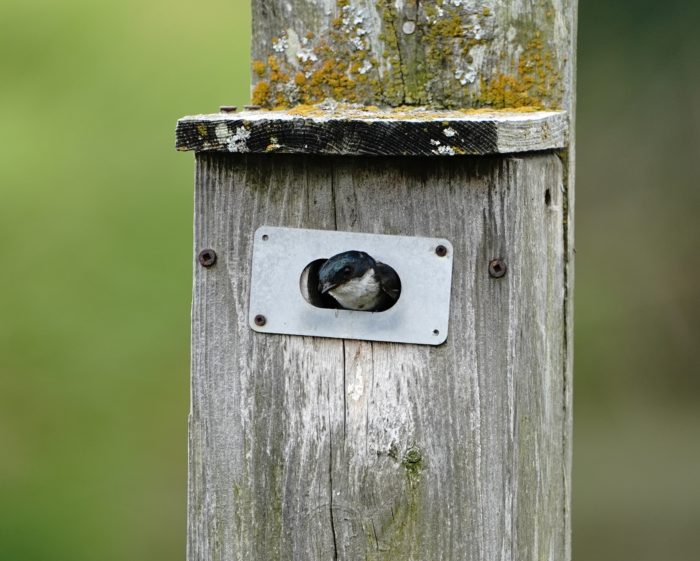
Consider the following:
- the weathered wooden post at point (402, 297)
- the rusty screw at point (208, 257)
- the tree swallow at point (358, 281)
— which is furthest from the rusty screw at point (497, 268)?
the rusty screw at point (208, 257)

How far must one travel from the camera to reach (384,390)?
1.64 meters

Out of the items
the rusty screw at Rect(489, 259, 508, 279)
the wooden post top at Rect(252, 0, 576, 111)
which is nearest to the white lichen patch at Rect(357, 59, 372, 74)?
the wooden post top at Rect(252, 0, 576, 111)

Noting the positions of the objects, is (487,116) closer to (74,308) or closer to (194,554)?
(194,554)

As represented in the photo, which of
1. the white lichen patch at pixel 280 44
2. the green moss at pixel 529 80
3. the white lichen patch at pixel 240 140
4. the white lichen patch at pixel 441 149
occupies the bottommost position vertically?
the white lichen patch at pixel 441 149

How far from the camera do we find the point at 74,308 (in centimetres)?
351

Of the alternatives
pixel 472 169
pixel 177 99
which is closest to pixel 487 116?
pixel 472 169

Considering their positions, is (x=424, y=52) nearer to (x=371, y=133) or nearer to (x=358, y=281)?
(x=371, y=133)

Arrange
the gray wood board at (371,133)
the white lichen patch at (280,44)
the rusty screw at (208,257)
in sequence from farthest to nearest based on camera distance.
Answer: the white lichen patch at (280,44) → the rusty screw at (208,257) → the gray wood board at (371,133)

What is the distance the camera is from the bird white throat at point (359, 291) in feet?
5.16

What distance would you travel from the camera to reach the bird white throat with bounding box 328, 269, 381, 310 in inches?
61.9

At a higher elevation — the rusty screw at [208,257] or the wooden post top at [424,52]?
the wooden post top at [424,52]

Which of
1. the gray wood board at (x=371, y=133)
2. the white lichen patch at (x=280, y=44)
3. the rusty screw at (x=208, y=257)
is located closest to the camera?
the gray wood board at (x=371, y=133)

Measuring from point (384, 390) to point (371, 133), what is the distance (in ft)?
1.13

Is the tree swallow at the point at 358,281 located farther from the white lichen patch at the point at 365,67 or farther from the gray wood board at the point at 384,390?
the white lichen patch at the point at 365,67
